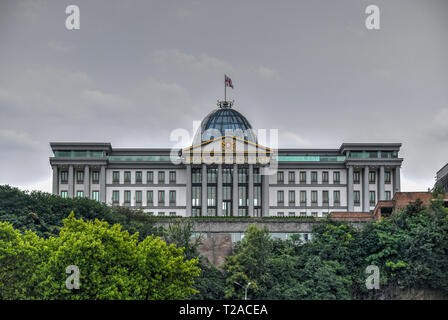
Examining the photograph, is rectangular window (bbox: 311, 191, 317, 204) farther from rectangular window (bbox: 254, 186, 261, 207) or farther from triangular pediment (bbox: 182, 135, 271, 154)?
triangular pediment (bbox: 182, 135, 271, 154)

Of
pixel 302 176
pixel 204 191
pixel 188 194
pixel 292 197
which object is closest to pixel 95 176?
pixel 188 194

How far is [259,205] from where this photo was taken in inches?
4577

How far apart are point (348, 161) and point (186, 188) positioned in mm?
27926

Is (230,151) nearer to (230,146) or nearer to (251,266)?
(230,146)

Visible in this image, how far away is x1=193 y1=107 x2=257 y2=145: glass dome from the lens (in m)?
125

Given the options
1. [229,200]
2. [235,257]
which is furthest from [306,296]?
[229,200]

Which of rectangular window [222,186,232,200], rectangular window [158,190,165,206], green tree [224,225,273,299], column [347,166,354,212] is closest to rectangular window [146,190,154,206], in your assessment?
rectangular window [158,190,165,206]

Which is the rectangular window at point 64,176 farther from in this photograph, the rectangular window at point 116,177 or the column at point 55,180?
the rectangular window at point 116,177

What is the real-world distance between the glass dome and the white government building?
6.62m

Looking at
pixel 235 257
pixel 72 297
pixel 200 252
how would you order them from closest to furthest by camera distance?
pixel 72 297 → pixel 235 257 → pixel 200 252

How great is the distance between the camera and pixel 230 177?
381 ft

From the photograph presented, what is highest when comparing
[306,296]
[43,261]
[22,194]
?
[22,194]

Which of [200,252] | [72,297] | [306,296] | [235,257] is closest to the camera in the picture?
[72,297]

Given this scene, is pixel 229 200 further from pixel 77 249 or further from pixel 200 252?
pixel 77 249
